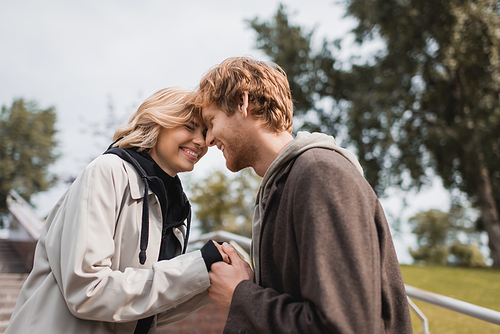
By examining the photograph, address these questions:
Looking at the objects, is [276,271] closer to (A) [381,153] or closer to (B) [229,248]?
(B) [229,248]

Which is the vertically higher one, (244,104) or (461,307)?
(244,104)

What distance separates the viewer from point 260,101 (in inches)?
77.1

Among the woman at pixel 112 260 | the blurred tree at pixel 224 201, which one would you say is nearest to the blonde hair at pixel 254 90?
the woman at pixel 112 260

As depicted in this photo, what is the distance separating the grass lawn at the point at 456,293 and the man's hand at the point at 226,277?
368 centimetres

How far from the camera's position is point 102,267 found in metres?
1.67

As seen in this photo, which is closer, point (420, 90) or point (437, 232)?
point (420, 90)

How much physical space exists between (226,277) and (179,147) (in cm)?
98

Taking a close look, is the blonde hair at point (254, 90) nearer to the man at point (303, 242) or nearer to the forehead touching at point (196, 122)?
the man at point (303, 242)

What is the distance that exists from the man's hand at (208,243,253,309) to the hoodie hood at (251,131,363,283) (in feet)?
0.24

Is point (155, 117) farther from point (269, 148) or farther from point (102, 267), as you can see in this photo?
point (102, 267)

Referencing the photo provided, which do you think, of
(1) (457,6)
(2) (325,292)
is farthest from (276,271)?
(1) (457,6)

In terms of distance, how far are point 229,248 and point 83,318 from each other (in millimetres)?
731

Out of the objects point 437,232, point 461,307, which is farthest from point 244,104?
point 437,232

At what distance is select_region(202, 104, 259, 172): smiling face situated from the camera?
1.97m
